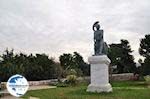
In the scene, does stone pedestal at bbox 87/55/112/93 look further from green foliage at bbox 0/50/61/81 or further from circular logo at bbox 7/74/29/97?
green foliage at bbox 0/50/61/81

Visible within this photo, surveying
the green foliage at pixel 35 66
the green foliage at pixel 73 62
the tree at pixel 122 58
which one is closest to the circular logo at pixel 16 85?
the green foliage at pixel 35 66

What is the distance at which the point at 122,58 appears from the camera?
54438 mm

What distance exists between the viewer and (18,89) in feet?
19.9

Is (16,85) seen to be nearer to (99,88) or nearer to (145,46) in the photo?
(99,88)

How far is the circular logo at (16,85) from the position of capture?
6.02m

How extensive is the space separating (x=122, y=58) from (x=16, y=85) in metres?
49.2

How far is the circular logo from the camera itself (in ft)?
19.8

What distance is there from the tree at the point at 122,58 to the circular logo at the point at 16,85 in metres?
47.0

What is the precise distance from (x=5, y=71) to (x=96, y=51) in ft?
51.2

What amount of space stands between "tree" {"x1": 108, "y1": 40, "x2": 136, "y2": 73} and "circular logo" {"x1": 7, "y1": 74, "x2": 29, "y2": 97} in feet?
154

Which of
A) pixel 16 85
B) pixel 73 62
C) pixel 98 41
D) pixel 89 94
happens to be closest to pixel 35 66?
pixel 73 62

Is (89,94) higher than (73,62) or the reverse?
the reverse

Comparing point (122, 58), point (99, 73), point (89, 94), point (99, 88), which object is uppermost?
point (122, 58)

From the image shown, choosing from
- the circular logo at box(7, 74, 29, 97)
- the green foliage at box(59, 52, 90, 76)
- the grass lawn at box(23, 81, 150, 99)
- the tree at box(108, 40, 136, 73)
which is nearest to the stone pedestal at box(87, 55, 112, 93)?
the grass lawn at box(23, 81, 150, 99)
